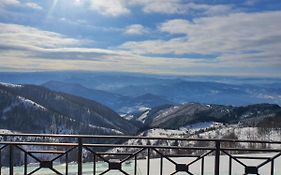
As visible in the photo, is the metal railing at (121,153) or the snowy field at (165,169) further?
the snowy field at (165,169)

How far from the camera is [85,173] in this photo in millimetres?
11234

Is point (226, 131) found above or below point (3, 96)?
below

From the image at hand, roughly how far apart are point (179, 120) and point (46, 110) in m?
59.2

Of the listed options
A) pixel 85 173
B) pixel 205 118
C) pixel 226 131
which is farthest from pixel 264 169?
pixel 205 118

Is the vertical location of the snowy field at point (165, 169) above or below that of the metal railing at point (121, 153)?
below

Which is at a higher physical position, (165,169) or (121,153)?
(121,153)

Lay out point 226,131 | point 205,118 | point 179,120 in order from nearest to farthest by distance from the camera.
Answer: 1. point 226,131
2. point 205,118
3. point 179,120

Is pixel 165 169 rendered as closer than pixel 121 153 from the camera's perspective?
No

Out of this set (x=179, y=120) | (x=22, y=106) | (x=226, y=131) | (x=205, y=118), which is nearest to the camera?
(x=226, y=131)

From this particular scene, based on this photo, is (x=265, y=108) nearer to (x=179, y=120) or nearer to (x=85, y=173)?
(x=179, y=120)

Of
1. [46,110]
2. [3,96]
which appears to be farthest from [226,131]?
[3,96]

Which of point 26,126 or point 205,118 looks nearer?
point 205,118

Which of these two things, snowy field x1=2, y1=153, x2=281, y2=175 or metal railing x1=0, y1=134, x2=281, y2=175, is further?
snowy field x1=2, y1=153, x2=281, y2=175

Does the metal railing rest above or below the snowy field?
above
